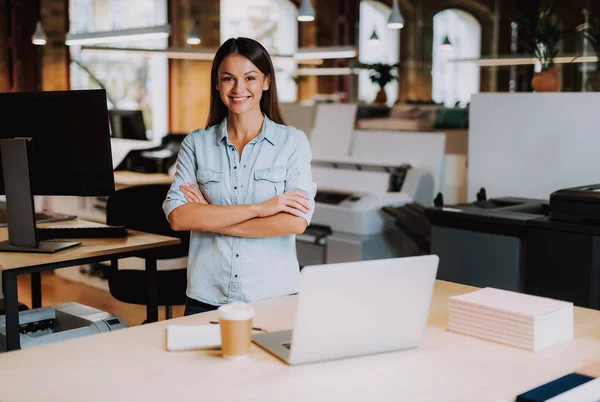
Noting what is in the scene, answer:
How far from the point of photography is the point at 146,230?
13.4 ft

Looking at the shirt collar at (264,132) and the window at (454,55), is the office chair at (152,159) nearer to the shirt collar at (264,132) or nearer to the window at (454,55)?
the shirt collar at (264,132)

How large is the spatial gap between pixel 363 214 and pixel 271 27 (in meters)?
8.31

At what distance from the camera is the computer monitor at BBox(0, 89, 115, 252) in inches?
110

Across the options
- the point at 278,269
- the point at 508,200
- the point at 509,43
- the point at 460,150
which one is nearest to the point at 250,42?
the point at 278,269

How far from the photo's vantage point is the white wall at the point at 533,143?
3.66 meters

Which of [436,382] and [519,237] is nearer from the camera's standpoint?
[436,382]

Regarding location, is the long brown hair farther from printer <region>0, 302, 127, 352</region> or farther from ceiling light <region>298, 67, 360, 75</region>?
ceiling light <region>298, 67, 360, 75</region>

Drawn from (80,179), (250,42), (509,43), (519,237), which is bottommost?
(519,237)

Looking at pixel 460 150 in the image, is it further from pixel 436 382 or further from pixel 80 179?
pixel 436 382

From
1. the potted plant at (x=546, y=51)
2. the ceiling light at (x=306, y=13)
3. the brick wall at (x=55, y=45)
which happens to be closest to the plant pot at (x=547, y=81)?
the potted plant at (x=546, y=51)

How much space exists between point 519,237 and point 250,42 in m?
1.62

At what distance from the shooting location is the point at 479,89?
30.3ft

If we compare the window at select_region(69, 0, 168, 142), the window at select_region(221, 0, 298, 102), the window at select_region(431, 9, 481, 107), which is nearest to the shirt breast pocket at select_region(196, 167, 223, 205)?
the window at select_region(431, 9, 481, 107)

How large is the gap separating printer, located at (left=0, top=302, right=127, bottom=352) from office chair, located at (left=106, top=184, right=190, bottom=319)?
68cm
